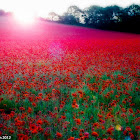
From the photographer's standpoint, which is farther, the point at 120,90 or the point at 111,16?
the point at 111,16

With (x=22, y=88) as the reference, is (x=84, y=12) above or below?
above

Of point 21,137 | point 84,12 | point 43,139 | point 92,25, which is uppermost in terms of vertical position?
point 84,12

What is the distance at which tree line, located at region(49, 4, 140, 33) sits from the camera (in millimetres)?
32219

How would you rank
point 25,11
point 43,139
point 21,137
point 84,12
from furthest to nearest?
point 84,12, point 25,11, point 43,139, point 21,137

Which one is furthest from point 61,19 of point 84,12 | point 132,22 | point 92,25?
point 132,22

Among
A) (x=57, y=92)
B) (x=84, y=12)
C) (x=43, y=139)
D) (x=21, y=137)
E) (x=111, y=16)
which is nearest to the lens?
(x=21, y=137)

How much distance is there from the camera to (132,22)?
32.1 metres

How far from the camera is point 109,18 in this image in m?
34.3

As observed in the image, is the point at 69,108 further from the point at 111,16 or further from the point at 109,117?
the point at 111,16

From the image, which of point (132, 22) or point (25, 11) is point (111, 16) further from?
point (25, 11)

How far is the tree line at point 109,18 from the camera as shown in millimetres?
32219

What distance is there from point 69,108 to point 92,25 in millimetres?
34529

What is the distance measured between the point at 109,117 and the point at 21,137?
1.44 m

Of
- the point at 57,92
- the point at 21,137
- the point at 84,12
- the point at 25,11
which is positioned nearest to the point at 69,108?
the point at 57,92
